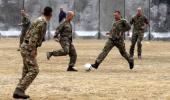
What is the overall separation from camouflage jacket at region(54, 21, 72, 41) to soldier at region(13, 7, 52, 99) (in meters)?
6.15

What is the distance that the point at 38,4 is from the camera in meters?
43.4

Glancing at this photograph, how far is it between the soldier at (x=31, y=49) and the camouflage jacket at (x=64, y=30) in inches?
242

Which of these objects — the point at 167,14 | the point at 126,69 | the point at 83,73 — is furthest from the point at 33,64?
the point at 167,14

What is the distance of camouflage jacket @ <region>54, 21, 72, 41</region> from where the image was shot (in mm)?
18266

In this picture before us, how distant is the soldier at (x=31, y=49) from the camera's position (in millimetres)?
A: 11930

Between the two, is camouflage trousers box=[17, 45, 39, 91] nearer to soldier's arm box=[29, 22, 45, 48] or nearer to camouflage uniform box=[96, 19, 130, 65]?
soldier's arm box=[29, 22, 45, 48]

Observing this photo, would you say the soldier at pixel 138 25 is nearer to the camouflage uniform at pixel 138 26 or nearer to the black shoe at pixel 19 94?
the camouflage uniform at pixel 138 26

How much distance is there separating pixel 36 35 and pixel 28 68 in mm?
656

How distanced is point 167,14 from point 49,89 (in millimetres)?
29408

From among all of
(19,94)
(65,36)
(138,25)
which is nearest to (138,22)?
(138,25)

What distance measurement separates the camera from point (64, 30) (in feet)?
60.1

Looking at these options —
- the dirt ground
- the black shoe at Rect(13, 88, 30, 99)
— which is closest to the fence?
the dirt ground

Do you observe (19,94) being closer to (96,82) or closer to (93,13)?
(96,82)

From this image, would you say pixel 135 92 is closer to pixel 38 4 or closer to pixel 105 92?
pixel 105 92
